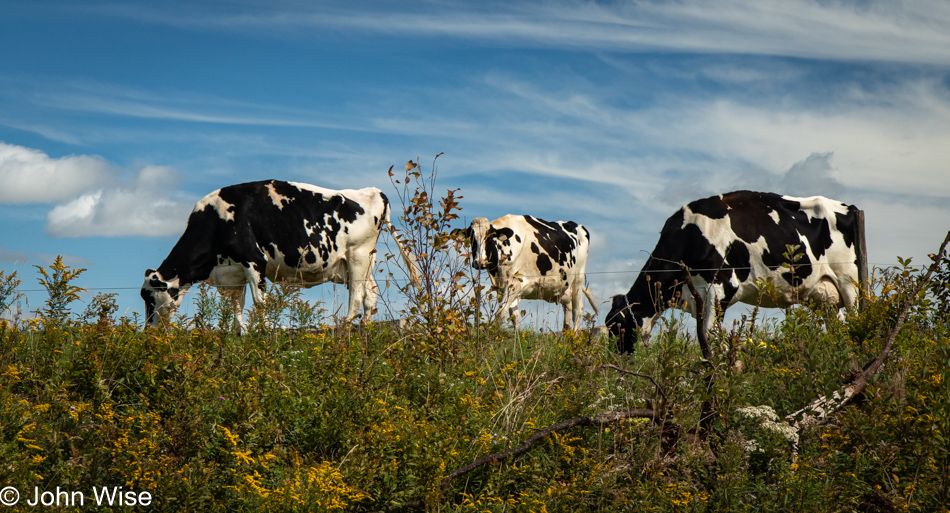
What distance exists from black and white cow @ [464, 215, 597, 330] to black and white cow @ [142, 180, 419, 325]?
7.32ft

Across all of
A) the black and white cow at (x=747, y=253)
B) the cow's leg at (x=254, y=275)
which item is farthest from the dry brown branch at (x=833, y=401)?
the cow's leg at (x=254, y=275)

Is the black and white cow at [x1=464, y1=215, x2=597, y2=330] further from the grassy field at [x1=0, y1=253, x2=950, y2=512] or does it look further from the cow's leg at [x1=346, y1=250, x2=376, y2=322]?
the grassy field at [x1=0, y1=253, x2=950, y2=512]

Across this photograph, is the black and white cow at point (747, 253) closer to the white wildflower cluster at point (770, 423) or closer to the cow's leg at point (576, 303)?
the cow's leg at point (576, 303)

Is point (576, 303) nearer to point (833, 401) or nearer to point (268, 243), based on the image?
point (268, 243)

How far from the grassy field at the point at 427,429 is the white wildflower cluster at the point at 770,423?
0.6 inches

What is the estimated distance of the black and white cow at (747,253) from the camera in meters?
10.8

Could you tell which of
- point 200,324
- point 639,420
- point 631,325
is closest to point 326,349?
point 200,324

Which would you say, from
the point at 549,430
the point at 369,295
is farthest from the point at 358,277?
the point at 549,430

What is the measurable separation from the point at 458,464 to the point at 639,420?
130cm

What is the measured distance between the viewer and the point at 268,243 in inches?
473

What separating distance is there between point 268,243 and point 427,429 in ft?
27.2

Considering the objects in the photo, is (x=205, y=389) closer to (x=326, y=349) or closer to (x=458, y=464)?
(x=326, y=349)

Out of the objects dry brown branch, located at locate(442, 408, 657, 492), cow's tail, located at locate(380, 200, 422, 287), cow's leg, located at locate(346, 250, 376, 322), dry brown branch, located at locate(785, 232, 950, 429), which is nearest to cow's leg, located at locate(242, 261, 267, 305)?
cow's leg, located at locate(346, 250, 376, 322)

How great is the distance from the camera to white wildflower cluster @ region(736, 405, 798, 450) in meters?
4.53
